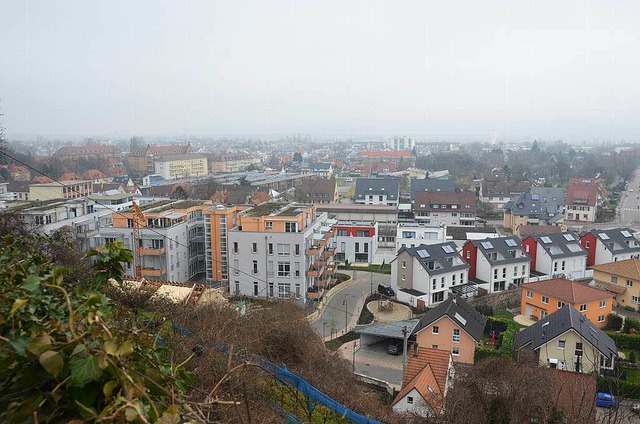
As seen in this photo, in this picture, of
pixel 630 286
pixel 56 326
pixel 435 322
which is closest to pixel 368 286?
pixel 435 322

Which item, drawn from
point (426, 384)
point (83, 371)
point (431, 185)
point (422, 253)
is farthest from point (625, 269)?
point (83, 371)

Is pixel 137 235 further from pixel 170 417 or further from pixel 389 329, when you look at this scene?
Answer: pixel 170 417

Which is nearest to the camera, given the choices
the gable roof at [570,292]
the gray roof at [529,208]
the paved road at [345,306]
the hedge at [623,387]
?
the hedge at [623,387]

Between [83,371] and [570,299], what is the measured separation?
12941 millimetres

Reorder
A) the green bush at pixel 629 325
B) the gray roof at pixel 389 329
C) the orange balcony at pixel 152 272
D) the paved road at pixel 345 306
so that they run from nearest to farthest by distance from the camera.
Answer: the gray roof at pixel 389 329 → the green bush at pixel 629 325 → the paved road at pixel 345 306 → the orange balcony at pixel 152 272

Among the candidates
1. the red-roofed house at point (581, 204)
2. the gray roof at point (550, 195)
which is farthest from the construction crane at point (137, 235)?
the red-roofed house at point (581, 204)

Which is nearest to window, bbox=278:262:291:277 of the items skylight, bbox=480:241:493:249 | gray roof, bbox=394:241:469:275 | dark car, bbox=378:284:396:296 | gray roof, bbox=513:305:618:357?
dark car, bbox=378:284:396:296

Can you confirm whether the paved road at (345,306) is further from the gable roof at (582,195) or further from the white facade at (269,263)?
the gable roof at (582,195)

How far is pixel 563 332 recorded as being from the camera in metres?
9.85

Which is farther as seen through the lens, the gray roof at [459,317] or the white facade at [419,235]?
the white facade at [419,235]

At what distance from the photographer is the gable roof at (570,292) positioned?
1223 cm

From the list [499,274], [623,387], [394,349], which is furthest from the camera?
[499,274]

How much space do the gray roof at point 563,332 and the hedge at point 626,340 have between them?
119cm

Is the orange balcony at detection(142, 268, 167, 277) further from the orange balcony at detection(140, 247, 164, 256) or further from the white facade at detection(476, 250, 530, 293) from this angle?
the white facade at detection(476, 250, 530, 293)
